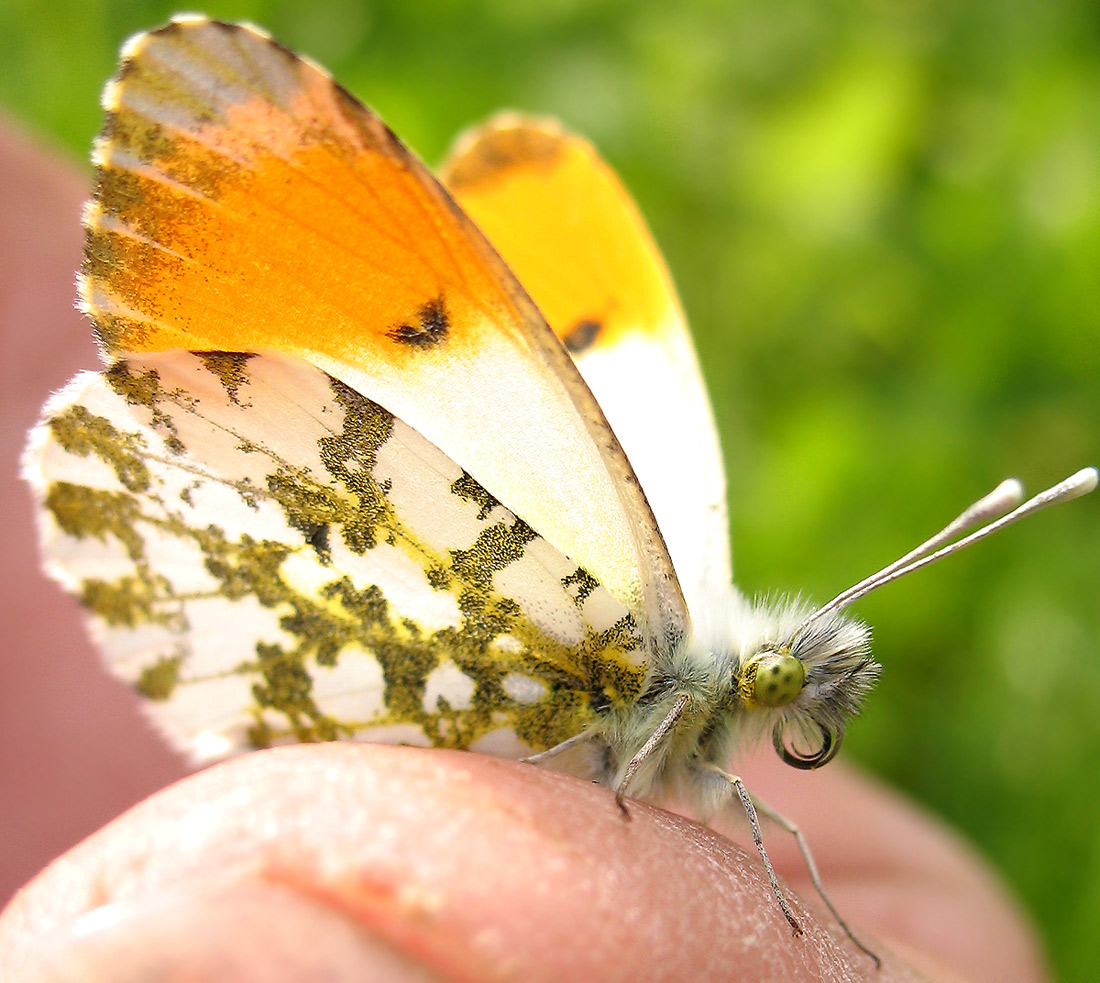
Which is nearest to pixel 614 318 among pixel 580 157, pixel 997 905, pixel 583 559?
pixel 580 157

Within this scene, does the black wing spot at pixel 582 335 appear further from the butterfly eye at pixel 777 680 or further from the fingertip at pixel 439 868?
the fingertip at pixel 439 868

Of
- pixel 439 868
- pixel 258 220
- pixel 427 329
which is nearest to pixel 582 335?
pixel 427 329

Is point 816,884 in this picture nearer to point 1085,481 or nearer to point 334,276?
point 1085,481

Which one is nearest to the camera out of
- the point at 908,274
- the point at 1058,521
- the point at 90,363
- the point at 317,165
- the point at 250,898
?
the point at 250,898

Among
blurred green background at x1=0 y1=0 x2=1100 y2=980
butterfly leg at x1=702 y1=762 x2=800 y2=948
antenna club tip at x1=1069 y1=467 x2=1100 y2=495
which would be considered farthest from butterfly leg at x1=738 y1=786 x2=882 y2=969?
blurred green background at x1=0 y1=0 x2=1100 y2=980

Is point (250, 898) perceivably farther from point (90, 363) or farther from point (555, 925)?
point (90, 363)

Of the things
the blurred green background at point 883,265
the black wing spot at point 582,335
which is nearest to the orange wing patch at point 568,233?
the black wing spot at point 582,335

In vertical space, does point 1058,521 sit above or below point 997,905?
above
